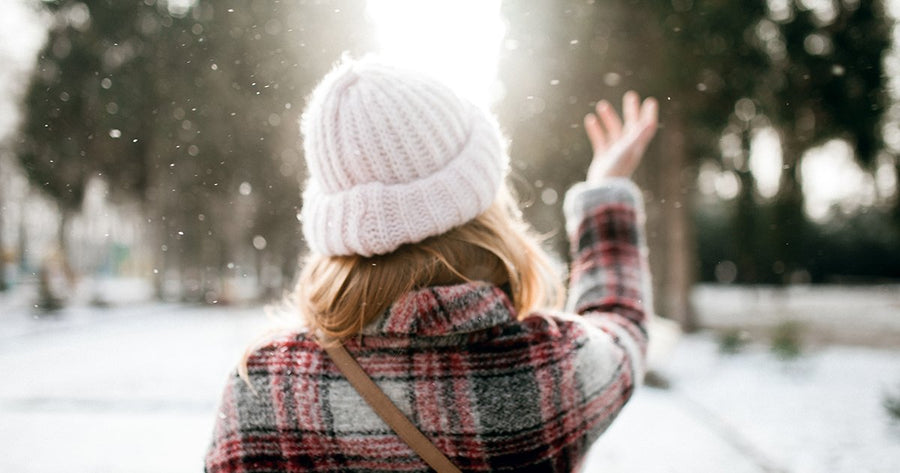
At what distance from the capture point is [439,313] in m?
1.15

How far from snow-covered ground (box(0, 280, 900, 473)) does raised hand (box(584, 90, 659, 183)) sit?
4.20 feet

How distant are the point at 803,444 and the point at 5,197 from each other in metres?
26.7

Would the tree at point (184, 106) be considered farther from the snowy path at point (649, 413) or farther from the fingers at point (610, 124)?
the fingers at point (610, 124)

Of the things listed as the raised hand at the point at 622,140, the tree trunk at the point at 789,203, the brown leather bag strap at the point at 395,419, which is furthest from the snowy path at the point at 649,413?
the tree trunk at the point at 789,203

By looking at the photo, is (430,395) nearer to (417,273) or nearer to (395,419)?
(395,419)

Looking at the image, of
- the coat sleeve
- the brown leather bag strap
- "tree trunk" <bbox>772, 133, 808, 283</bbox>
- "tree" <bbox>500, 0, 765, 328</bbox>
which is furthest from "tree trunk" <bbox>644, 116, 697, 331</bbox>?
the brown leather bag strap

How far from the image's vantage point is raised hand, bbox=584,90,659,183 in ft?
5.57

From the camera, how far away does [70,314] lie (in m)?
17.2

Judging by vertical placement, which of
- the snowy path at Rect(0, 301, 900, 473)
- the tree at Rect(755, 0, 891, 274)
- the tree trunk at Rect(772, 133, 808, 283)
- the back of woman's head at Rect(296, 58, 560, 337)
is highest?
the tree at Rect(755, 0, 891, 274)

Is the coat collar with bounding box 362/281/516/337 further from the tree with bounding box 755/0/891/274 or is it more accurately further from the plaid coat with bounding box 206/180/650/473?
the tree with bounding box 755/0/891/274

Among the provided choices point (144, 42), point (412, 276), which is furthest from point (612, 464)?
point (144, 42)

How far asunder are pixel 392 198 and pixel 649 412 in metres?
5.27

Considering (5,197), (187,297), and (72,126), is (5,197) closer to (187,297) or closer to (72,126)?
(187,297)

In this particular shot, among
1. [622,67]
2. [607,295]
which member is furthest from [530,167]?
[607,295]
